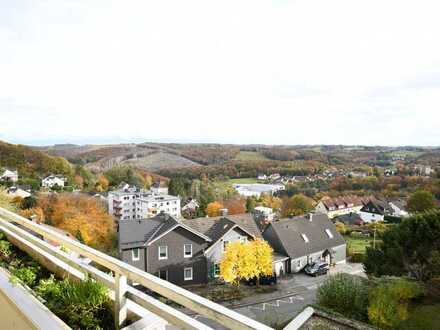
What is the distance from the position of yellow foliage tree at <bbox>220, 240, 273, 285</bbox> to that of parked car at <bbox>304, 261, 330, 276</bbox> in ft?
15.7

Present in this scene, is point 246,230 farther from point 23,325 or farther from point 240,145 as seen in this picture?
point 240,145

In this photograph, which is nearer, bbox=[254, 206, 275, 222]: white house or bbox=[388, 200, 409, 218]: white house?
bbox=[254, 206, 275, 222]: white house

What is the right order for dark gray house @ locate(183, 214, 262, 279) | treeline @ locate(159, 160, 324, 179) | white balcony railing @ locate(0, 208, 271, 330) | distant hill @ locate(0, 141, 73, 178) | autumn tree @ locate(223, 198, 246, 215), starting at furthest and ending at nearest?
treeline @ locate(159, 160, 324, 179), distant hill @ locate(0, 141, 73, 178), autumn tree @ locate(223, 198, 246, 215), dark gray house @ locate(183, 214, 262, 279), white balcony railing @ locate(0, 208, 271, 330)

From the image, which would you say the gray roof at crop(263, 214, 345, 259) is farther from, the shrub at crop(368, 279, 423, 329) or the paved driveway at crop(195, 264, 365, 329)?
the shrub at crop(368, 279, 423, 329)

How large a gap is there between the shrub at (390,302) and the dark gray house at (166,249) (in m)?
9.61

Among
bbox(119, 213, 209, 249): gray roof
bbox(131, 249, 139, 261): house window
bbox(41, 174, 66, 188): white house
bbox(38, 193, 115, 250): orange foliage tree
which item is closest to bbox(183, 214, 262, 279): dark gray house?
bbox(119, 213, 209, 249): gray roof

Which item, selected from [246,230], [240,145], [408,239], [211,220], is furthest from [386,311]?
[240,145]

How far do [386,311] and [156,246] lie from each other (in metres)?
11.3

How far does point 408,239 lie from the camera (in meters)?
15.7

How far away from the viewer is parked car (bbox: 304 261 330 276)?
66.5 ft

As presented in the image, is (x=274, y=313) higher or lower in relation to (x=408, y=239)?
lower

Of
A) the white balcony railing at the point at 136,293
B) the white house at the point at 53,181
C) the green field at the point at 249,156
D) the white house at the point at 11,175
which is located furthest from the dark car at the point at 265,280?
the green field at the point at 249,156

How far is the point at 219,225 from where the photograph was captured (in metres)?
20.1

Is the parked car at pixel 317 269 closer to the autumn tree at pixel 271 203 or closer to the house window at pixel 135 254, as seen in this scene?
the house window at pixel 135 254
